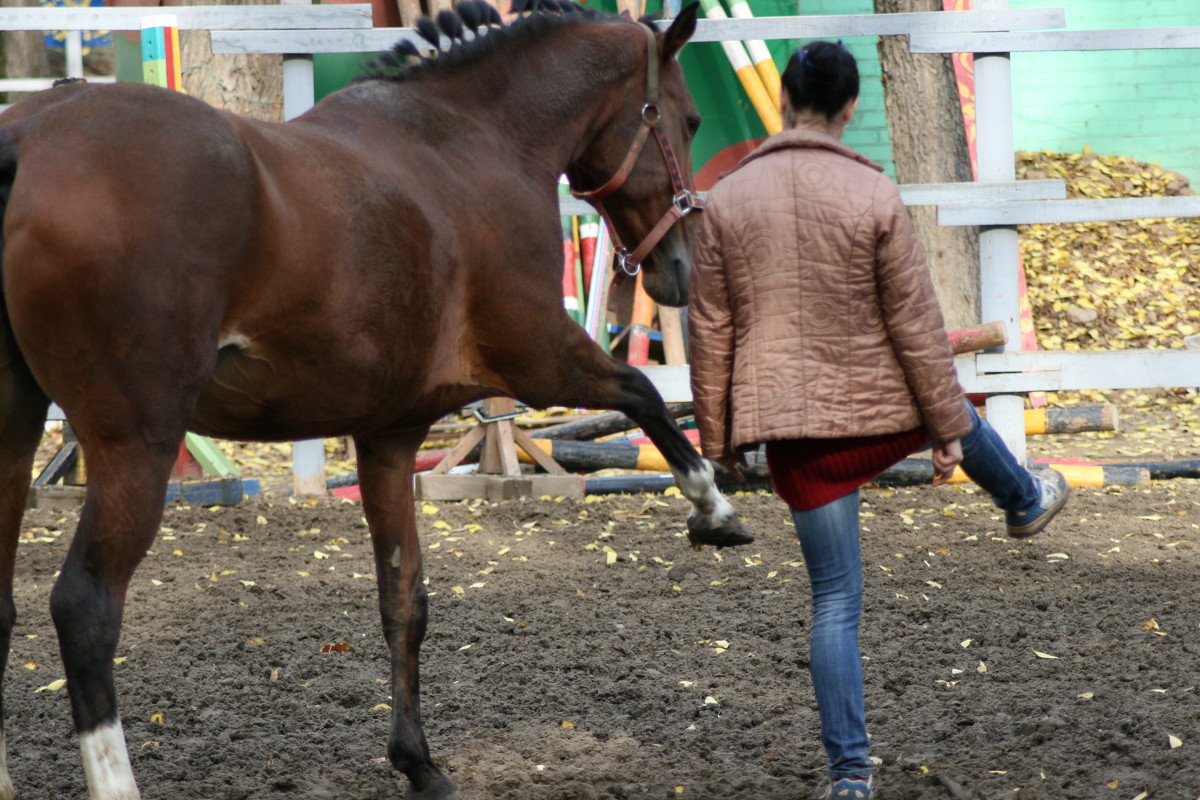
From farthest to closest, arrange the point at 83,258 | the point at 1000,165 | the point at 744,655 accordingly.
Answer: the point at 1000,165, the point at 744,655, the point at 83,258

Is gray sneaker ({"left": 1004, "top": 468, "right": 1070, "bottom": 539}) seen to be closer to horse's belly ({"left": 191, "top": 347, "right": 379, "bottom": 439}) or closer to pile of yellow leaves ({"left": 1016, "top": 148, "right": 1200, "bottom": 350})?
horse's belly ({"left": 191, "top": 347, "right": 379, "bottom": 439})

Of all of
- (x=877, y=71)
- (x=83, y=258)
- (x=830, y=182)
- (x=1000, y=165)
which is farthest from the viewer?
(x=877, y=71)

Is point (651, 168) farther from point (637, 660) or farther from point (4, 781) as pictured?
point (4, 781)

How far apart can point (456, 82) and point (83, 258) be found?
4.50ft

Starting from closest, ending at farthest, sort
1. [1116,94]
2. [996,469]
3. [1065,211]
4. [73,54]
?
[996,469] < [1065,211] < [73,54] < [1116,94]

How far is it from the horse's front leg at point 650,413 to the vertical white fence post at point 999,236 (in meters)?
3.39

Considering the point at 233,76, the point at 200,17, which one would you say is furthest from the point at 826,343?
the point at 233,76

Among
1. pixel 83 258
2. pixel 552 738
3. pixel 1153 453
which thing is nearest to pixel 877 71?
pixel 1153 453

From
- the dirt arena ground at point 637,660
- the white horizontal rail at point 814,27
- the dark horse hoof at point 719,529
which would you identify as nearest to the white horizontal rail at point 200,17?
the white horizontal rail at point 814,27

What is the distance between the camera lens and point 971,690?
3.68 metres

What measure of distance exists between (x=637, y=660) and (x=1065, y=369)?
11.2 feet

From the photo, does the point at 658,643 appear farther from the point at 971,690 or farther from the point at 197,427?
the point at 197,427

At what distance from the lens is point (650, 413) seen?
347cm

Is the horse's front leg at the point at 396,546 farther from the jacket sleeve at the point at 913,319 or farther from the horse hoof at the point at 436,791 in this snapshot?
the jacket sleeve at the point at 913,319
